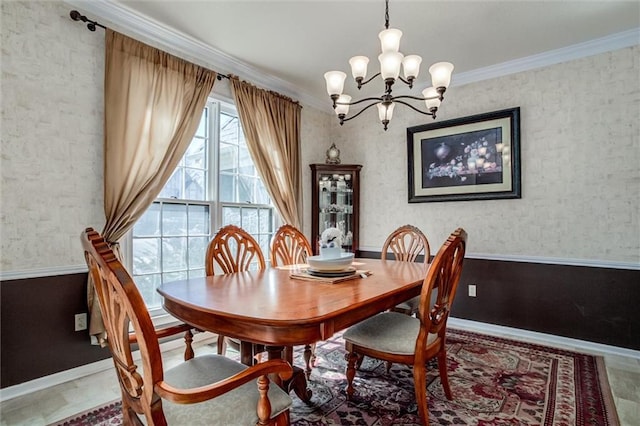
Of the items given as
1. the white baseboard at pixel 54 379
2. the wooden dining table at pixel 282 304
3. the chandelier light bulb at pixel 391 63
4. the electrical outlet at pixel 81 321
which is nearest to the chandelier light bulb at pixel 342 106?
the chandelier light bulb at pixel 391 63

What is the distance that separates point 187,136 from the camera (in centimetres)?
293

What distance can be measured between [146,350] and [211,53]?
9.59 feet

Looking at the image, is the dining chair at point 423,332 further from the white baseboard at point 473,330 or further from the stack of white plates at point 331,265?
the white baseboard at point 473,330

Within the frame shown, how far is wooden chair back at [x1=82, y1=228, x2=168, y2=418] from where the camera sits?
0.96 m

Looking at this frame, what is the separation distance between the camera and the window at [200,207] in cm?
288

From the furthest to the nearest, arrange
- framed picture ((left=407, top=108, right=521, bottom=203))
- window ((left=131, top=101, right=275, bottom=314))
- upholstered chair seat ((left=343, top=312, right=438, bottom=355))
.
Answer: framed picture ((left=407, top=108, right=521, bottom=203)), window ((left=131, top=101, right=275, bottom=314)), upholstered chair seat ((left=343, top=312, right=438, bottom=355))

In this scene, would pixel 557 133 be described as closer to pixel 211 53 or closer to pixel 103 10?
pixel 211 53

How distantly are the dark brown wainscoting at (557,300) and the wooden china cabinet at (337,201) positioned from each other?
1.45 m

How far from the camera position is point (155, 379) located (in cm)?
99

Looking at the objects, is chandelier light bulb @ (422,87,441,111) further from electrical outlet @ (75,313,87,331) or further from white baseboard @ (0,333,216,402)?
white baseboard @ (0,333,216,402)

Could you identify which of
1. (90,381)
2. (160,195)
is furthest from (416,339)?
(160,195)

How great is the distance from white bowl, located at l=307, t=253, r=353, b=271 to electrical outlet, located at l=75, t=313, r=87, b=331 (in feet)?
5.52

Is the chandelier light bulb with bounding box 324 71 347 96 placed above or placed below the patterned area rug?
above

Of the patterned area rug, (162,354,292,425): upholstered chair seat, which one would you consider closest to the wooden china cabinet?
the patterned area rug
